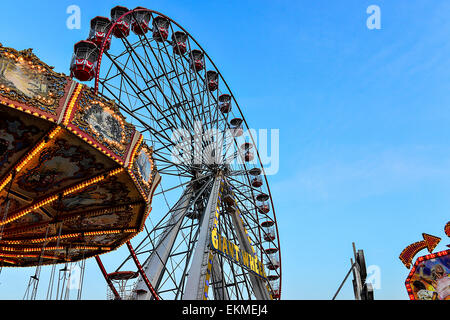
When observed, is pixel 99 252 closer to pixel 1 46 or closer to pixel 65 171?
A: pixel 65 171

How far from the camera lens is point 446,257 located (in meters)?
10.1

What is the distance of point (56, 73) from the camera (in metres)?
7.72

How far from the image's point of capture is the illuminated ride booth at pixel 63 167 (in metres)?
7.35

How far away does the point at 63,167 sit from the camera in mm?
8641

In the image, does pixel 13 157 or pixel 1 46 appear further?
pixel 13 157

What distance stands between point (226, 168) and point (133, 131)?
26.4ft

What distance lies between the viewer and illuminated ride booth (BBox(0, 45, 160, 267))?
24.1 ft
